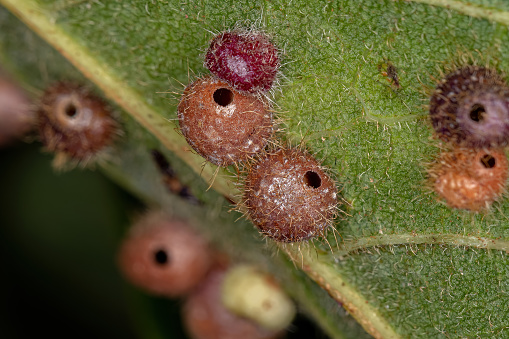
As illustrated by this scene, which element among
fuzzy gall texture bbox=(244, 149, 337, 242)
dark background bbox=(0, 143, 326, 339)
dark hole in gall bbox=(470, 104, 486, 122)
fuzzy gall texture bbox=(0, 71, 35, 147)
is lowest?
dark background bbox=(0, 143, 326, 339)

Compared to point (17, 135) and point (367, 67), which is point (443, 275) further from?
point (17, 135)

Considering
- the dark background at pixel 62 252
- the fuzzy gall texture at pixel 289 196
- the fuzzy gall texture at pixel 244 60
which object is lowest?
the dark background at pixel 62 252

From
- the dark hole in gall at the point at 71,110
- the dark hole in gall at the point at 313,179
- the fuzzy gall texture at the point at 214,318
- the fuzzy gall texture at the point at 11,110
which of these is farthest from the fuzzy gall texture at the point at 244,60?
the fuzzy gall texture at the point at 11,110

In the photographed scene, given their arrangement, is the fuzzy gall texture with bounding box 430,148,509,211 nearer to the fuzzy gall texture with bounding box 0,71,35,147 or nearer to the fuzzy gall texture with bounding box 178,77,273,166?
the fuzzy gall texture with bounding box 178,77,273,166

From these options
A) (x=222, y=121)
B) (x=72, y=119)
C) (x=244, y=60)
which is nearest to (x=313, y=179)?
(x=222, y=121)

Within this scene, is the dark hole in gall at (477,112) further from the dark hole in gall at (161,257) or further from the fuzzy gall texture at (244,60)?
the dark hole in gall at (161,257)

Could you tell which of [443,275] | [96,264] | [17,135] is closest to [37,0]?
[17,135]

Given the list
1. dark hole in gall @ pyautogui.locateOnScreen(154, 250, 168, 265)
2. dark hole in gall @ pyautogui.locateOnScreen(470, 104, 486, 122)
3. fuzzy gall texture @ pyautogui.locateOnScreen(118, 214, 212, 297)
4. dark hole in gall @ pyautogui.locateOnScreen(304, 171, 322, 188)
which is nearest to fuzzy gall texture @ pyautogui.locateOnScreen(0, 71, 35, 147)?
fuzzy gall texture @ pyautogui.locateOnScreen(118, 214, 212, 297)
